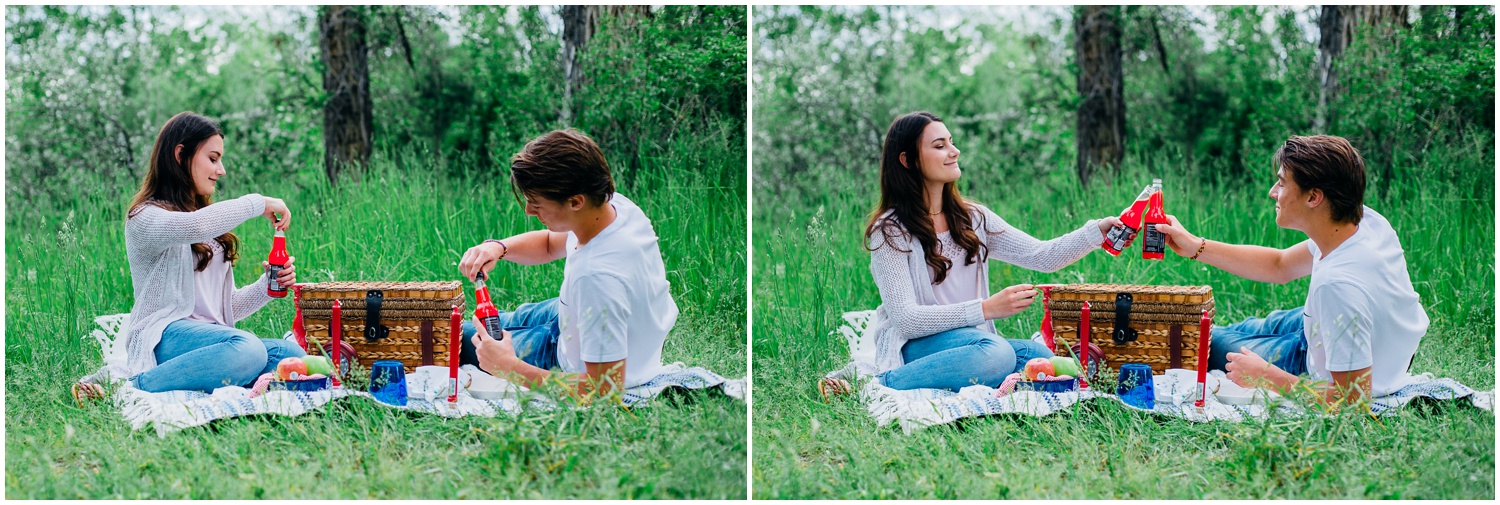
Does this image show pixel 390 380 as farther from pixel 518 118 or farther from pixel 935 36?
pixel 935 36

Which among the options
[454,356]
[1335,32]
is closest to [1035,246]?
[454,356]

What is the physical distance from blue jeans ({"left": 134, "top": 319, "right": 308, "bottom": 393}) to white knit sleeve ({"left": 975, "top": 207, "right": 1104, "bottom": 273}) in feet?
8.22

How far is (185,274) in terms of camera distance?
3639 millimetres

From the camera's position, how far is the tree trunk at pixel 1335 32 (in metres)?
6.56

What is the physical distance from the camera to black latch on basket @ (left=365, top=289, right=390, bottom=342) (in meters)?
3.80

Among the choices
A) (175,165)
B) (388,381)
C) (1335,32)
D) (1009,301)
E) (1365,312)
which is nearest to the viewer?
(1365,312)

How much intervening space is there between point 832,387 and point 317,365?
5.52 feet

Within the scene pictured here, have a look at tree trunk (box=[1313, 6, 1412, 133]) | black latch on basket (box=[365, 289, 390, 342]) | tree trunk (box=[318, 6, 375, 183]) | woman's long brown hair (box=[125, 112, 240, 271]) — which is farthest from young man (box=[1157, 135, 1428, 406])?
tree trunk (box=[318, 6, 375, 183])

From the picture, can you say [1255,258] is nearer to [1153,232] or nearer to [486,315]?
[1153,232]

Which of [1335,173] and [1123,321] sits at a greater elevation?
[1335,173]

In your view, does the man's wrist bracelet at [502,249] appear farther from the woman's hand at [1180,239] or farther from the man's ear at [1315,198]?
the man's ear at [1315,198]

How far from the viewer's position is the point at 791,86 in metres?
7.79

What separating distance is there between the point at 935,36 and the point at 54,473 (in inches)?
283

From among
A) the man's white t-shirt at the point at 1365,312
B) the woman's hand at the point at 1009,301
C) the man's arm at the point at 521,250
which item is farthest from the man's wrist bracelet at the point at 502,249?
the man's white t-shirt at the point at 1365,312
